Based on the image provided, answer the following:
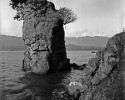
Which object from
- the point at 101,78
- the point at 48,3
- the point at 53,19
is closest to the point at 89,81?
the point at 101,78

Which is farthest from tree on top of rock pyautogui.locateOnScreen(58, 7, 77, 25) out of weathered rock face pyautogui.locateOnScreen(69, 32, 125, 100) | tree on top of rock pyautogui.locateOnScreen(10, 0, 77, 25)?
weathered rock face pyautogui.locateOnScreen(69, 32, 125, 100)

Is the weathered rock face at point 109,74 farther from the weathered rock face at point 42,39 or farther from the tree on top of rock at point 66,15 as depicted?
the tree on top of rock at point 66,15

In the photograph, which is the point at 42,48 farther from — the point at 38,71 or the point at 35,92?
the point at 35,92

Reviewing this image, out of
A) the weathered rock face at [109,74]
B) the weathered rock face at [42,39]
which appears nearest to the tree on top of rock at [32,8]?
the weathered rock face at [42,39]

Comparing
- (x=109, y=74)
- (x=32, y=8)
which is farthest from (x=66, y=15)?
(x=109, y=74)

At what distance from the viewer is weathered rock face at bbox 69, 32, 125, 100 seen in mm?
12758

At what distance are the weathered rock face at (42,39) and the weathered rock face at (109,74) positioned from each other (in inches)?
813

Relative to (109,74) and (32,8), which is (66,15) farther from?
(109,74)

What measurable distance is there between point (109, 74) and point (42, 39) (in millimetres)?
24605

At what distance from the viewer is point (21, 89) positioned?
77.8ft

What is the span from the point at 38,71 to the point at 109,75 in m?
23.5

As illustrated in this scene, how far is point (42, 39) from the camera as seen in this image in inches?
1446

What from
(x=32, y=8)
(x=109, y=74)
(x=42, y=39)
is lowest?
(x=109, y=74)

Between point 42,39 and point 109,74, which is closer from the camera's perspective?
point 109,74
